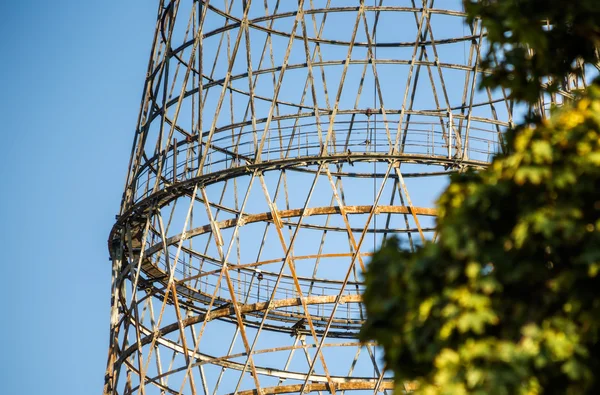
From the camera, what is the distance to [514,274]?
11461 mm

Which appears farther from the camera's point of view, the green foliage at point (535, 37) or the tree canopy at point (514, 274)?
the green foliage at point (535, 37)

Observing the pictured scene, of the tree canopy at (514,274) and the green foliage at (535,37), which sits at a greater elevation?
the green foliage at (535,37)

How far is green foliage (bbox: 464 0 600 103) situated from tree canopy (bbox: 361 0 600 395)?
0.07 feet

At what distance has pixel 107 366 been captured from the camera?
2881 centimetres

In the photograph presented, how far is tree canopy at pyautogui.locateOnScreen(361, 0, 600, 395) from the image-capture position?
1112 cm

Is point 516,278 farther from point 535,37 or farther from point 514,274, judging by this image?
point 535,37

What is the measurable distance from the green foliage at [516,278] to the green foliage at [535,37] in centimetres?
78

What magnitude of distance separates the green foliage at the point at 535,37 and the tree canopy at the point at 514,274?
22 millimetres

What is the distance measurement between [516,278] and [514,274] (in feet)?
0.14

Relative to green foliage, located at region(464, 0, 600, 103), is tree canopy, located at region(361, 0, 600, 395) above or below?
below

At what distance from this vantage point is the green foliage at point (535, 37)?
12.1 m

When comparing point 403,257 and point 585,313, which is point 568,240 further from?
point 403,257

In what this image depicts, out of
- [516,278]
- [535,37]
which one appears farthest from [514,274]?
[535,37]

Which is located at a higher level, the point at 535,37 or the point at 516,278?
the point at 535,37
